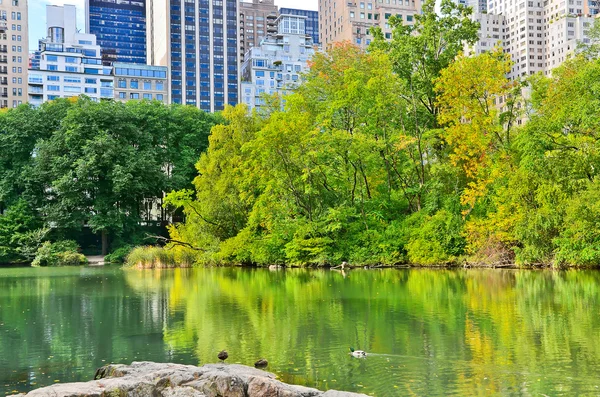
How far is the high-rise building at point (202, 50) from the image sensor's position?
154 metres

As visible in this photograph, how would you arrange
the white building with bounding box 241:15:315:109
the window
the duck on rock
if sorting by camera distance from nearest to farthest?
the duck on rock → the window → the white building with bounding box 241:15:315:109

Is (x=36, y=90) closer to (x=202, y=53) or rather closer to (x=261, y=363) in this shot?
(x=202, y=53)

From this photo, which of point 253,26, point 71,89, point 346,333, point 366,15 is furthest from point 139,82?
point 346,333

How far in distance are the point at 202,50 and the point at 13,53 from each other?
40581 mm

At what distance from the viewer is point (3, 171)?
63.8m

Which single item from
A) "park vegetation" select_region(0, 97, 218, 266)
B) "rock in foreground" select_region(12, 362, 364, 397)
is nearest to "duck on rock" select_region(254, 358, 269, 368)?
"rock in foreground" select_region(12, 362, 364, 397)

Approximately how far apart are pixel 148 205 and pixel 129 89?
263 ft

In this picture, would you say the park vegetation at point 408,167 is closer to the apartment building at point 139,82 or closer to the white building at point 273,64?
the apartment building at point 139,82

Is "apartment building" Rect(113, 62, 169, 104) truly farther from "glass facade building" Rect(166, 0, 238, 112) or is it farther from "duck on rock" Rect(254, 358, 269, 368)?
"duck on rock" Rect(254, 358, 269, 368)

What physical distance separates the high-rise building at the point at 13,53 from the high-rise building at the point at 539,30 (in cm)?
10996

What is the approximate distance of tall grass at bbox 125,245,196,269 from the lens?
49531mm

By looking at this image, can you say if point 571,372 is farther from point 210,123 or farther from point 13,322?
point 210,123

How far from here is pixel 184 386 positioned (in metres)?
9.88

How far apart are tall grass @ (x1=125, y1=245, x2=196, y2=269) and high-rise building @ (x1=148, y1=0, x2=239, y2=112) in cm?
10578
